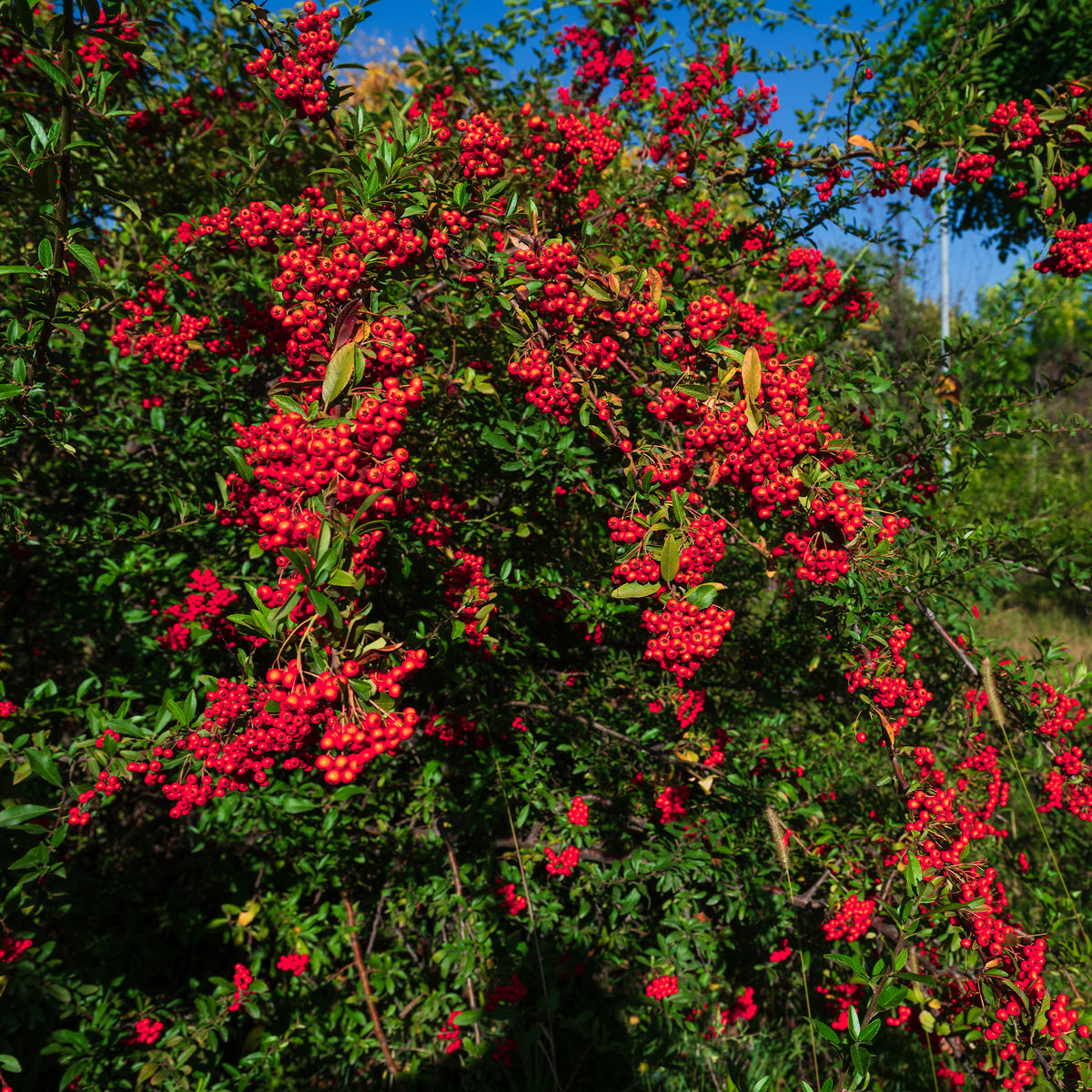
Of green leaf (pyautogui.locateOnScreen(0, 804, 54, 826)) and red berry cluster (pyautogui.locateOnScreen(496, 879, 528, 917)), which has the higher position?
green leaf (pyautogui.locateOnScreen(0, 804, 54, 826))

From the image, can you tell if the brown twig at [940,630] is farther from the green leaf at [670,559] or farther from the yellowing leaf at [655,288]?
the yellowing leaf at [655,288]

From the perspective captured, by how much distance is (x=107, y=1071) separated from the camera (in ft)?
9.40

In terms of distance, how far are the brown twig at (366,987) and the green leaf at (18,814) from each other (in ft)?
6.13

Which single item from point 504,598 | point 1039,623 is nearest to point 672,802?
point 504,598

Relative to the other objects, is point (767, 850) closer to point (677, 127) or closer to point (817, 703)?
point (817, 703)

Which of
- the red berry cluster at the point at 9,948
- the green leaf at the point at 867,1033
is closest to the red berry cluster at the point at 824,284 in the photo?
the green leaf at the point at 867,1033

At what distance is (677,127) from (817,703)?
405 cm

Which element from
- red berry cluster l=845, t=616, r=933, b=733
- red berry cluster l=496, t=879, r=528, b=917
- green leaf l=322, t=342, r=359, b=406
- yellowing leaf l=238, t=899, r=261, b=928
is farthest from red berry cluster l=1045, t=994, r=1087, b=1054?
yellowing leaf l=238, t=899, r=261, b=928

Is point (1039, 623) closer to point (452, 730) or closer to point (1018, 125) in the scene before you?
point (1018, 125)

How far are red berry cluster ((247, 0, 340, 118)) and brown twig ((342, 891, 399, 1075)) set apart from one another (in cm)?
359

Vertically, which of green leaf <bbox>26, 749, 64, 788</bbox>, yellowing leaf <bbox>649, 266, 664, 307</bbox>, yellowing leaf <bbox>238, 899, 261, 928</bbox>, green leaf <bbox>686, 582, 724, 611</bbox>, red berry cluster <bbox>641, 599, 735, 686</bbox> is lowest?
yellowing leaf <bbox>238, 899, 261, 928</bbox>

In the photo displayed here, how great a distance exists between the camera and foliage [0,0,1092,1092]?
1963mm

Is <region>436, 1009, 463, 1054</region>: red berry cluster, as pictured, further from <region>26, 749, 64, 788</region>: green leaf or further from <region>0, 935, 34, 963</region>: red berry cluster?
<region>26, 749, 64, 788</region>: green leaf

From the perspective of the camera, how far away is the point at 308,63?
6.66 ft
